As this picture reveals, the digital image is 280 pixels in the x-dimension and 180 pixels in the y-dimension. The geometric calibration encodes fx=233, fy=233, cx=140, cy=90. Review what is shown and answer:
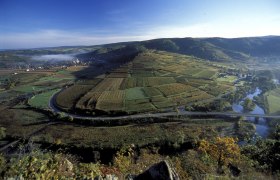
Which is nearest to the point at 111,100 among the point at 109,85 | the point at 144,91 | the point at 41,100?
the point at 144,91

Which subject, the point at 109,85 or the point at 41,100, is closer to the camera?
the point at 41,100

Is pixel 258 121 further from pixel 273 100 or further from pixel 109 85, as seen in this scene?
pixel 109 85

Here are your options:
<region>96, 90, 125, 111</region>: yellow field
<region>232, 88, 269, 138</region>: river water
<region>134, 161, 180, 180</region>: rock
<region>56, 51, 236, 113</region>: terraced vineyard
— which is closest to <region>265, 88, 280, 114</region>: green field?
<region>232, 88, 269, 138</region>: river water

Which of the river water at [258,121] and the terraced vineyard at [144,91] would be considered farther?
the terraced vineyard at [144,91]

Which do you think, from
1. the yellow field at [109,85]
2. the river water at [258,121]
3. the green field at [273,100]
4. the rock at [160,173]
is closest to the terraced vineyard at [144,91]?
the yellow field at [109,85]

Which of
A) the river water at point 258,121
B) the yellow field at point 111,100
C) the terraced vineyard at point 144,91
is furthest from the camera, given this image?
the terraced vineyard at point 144,91

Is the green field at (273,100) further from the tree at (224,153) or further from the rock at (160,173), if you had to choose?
the rock at (160,173)

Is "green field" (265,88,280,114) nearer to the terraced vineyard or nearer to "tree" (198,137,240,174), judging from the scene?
the terraced vineyard

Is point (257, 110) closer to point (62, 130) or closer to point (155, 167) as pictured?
point (62, 130)
